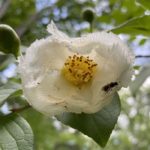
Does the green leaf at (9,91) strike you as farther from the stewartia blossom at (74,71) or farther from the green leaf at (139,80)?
the green leaf at (139,80)

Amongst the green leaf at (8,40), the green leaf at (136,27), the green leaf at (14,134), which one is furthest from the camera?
the green leaf at (136,27)

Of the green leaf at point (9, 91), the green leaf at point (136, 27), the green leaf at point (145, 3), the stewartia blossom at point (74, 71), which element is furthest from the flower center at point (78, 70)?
the green leaf at point (145, 3)

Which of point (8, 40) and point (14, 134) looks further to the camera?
point (8, 40)

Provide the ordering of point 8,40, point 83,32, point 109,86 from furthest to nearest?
point 83,32, point 8,40, point 109,86

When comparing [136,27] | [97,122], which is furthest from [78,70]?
[136,27]

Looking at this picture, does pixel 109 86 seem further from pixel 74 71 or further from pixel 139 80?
pixel 139 80

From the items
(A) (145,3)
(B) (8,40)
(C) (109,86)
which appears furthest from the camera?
(A) (145,3)

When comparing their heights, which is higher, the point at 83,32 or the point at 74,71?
the point at 74,71

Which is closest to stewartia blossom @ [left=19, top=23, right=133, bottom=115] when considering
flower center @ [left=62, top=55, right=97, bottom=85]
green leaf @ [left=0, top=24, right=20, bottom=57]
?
flower center @ [left=62, top=55, right=97, bottom=85]
